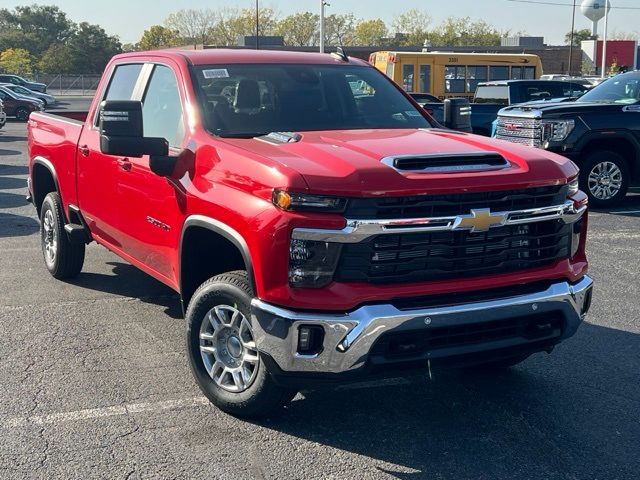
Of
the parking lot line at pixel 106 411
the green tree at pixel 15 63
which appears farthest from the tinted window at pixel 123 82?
the green tree at pixel 15 63

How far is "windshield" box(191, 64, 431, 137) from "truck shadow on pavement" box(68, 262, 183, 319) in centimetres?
201

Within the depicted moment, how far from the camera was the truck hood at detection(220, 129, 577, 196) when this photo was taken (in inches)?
155

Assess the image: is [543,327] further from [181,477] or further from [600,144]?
[600,144]

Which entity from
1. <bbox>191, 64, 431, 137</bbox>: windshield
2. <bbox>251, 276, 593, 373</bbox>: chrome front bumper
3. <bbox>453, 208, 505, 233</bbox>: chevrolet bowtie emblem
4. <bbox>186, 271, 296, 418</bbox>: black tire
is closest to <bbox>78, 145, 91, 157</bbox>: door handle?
<bbox>191, 64, 431, 137</bbox>: windshield

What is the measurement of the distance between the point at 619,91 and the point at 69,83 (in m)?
72.4

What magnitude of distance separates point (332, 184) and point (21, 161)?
16.2 m

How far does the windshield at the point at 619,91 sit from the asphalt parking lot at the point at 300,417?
6.24 meters

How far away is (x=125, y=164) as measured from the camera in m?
5.61

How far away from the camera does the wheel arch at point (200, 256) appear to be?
4.75 meters

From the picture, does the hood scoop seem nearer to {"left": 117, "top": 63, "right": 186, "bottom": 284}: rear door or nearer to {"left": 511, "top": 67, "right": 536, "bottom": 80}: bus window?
{"left": 117, "top": 63, "right": 186, "bottom": 284}: rear door

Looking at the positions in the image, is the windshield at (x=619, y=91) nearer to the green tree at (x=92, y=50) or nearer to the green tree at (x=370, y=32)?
the green tree at (x=92, y=50)

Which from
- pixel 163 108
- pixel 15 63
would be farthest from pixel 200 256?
pixel 15 63

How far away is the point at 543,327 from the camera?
4320mm

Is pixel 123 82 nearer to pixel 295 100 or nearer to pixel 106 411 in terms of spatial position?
pixel 295 100
